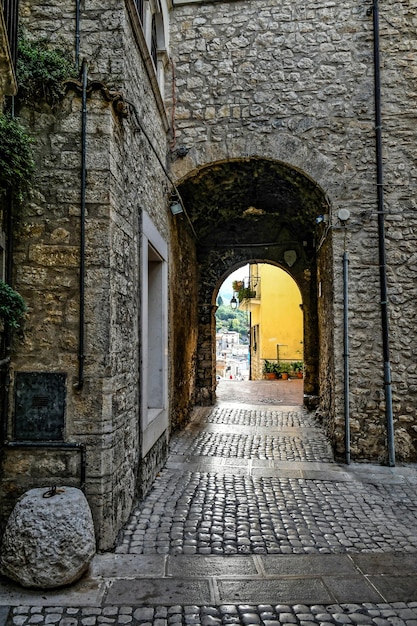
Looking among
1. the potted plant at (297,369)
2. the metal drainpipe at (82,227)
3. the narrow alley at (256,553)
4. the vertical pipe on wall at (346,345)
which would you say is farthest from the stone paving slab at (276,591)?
the potted plant at (297,369)

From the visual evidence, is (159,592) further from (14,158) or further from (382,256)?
(382,256)

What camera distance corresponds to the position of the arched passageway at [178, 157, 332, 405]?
6.10m

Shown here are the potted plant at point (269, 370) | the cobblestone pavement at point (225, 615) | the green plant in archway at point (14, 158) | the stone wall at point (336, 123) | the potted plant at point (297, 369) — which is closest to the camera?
the cobblestone pavement at point (225, 615)

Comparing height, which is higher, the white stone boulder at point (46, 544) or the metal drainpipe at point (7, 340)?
the metal drainpipe at point (7, 340)

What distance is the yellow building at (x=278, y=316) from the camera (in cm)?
1533

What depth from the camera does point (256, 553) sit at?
2.91 meters

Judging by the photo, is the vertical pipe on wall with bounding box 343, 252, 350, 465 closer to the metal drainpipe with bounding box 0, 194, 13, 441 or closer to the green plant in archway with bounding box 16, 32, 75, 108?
the green plant in archway with bounding box 16, 32, 75, 108

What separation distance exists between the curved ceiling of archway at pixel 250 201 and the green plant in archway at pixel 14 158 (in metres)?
3.22

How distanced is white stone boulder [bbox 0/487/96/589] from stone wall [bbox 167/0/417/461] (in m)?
3.47

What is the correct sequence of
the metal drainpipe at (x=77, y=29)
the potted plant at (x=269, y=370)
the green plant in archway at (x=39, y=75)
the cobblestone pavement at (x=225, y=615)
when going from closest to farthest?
the cobblestone pavement at (x=225, y=615), the green plant in archway at (x=39, y=75), the metal drainpipe at (x=77, y=29), the potted plant at (x=269, y=370)

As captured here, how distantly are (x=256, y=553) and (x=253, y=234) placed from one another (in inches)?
282

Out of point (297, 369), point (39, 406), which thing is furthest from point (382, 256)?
point (297, 369)

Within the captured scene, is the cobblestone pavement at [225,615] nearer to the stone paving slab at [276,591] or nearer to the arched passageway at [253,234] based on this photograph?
the stone paving slab at [276,591]

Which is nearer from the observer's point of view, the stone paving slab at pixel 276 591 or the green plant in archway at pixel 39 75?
the stone paving slab at pixel 276 591
